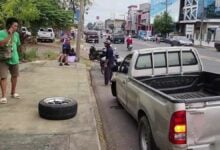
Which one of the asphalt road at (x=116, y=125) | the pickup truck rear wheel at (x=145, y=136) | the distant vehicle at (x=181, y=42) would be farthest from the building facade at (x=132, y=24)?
the pickup truck rear wheel at (x=145, y=136)

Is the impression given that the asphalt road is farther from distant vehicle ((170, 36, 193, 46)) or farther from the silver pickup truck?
distant vehicle ((170, 36, 193, 46))

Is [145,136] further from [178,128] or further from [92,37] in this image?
[92,37]

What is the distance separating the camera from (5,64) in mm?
8164

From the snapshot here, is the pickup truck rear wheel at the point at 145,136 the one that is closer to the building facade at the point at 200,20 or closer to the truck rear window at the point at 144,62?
the truck rear window at the point at 144,62

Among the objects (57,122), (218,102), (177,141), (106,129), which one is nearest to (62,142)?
(57,122)

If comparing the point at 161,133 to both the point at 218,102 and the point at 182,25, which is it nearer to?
the point at 218,102

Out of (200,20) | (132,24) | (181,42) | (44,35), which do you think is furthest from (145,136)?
(132,24)

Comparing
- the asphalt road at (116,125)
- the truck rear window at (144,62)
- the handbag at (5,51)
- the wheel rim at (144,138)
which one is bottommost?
the asphalt road at (116,125)

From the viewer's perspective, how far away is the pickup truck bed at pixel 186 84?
716 cm

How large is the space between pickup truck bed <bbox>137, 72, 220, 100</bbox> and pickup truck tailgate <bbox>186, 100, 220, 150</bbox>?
253 centimetres

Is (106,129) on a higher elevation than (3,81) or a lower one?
lower

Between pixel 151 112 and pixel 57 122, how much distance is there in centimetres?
254

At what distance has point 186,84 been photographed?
7.51 meters

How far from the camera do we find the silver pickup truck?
14.5ft
